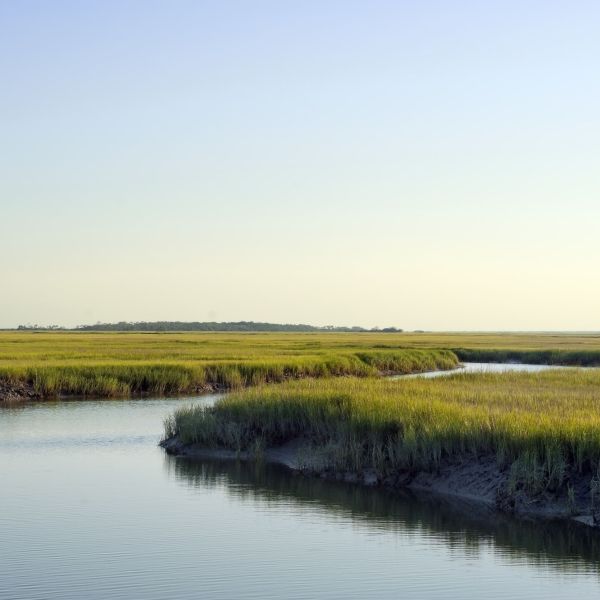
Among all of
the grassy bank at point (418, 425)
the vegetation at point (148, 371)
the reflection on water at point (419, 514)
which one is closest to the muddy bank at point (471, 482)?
the grassy bank at point (418, 425)

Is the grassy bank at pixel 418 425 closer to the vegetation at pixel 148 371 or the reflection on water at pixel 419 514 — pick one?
the reflection on water at pixel 419 514

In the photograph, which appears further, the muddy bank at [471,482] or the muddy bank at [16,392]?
the muddy bank at [16,392]

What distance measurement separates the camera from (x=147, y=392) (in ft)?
148

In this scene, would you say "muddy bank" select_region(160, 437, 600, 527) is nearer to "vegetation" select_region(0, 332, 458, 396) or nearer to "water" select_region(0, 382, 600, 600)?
"water" select_region(0, 382, 600, 600)

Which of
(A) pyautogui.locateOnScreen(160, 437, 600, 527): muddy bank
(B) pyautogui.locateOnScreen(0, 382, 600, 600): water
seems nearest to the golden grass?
(A) pyautogui.locateOnScreen(160, 437, 600, 527): muddy bank

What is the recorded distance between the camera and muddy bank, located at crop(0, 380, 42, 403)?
4003cm

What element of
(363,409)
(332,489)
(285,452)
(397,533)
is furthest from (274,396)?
(397,533)

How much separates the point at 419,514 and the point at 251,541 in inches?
155

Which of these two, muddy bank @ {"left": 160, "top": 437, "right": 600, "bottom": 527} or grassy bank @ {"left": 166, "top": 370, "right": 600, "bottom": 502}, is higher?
grassy bank @ {"left": 166, "top": 370, "right": 600, "bottom": 502}

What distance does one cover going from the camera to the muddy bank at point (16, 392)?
131 ft

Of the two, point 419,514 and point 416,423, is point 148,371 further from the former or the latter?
point 419,514

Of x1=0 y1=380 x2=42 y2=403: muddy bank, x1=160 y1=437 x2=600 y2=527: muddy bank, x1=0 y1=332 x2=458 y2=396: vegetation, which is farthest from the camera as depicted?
x1=0 y1=332 x2=458 y2=396: vegetation

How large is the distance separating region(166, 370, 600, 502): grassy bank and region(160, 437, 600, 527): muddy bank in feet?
0.49

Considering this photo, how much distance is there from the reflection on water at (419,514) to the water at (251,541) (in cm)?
4
